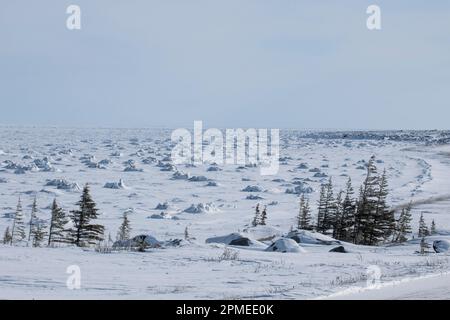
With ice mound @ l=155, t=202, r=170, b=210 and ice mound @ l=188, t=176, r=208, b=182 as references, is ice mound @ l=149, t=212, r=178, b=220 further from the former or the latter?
ice mound @ l=188, t=176, r=208, b=182

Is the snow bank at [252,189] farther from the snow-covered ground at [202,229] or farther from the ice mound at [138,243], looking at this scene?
the ice mound at [138,243]

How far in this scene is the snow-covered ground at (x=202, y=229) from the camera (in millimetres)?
7688

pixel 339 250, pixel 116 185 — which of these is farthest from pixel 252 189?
pixel 339 250

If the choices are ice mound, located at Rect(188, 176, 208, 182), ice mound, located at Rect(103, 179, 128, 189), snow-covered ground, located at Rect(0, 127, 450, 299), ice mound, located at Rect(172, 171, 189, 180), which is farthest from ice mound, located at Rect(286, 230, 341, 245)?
ice mound, located at Rect(172, 171, 189, 180)

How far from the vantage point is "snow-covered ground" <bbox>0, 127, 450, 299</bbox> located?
7.69 metres

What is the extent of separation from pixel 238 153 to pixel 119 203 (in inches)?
1515

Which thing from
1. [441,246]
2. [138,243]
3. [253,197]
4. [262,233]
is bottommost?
[253,197]

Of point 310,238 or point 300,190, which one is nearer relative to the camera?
point 310,238

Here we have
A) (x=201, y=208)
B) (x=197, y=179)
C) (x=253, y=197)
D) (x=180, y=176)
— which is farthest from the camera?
(x=180, y=176)

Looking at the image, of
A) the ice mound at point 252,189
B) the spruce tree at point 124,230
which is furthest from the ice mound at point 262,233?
the ice mound at point 252,189

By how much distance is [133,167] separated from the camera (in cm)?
4284

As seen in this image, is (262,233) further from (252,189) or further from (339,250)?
(252,189)

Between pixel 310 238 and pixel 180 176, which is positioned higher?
pixel 310 238

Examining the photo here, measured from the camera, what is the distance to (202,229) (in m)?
21.4
